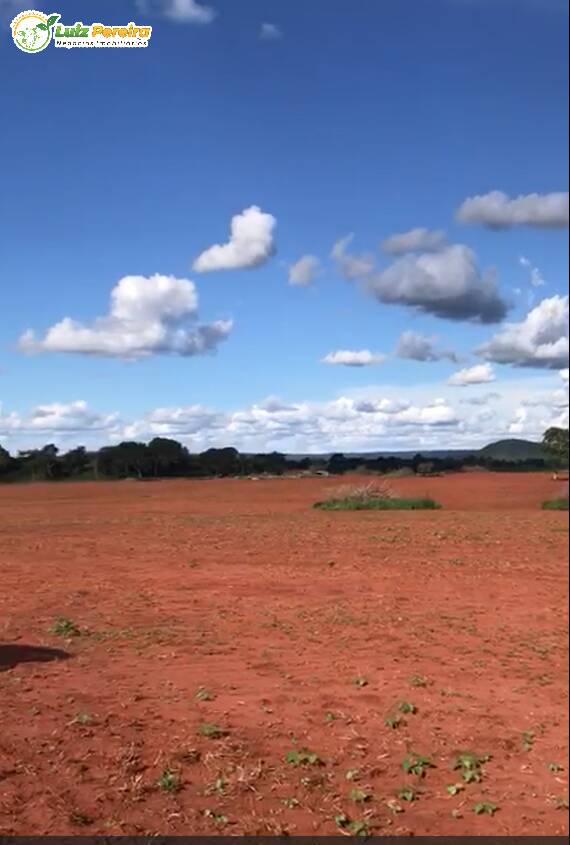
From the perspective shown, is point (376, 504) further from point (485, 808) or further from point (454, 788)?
point (485, 808)

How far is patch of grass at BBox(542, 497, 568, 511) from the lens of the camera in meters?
1.66

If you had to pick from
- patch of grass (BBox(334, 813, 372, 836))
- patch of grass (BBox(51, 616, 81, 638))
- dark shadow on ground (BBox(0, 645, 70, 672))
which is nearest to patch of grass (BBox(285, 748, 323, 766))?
patch of grass (BBox(334, 813, 372, 836))

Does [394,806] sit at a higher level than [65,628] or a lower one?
lower

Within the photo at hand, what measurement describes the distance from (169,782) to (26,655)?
6.53ft

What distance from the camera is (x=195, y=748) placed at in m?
4.00

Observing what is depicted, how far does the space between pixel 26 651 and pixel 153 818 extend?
7.28 feet

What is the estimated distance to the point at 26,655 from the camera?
5.29 m

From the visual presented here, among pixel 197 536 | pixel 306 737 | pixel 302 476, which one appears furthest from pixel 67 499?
pixel 197 536

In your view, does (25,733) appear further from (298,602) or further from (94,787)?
(298,602)

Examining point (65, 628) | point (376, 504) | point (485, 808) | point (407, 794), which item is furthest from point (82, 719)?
point (485, 808)

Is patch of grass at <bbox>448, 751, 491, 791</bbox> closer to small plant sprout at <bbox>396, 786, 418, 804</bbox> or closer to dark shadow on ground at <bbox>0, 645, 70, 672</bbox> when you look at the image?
small plant sprout at <bbox>396, 786, 418, 804</bbox>

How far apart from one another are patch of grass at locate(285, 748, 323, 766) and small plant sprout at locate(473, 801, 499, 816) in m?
0.90

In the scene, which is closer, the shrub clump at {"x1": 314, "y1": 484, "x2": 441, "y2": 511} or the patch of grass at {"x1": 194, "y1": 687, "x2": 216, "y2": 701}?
the shrub clump at {"x1": 314, "y1": 484, "x2": 441, "y2": 511}

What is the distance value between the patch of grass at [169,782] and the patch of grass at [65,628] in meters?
2.07
